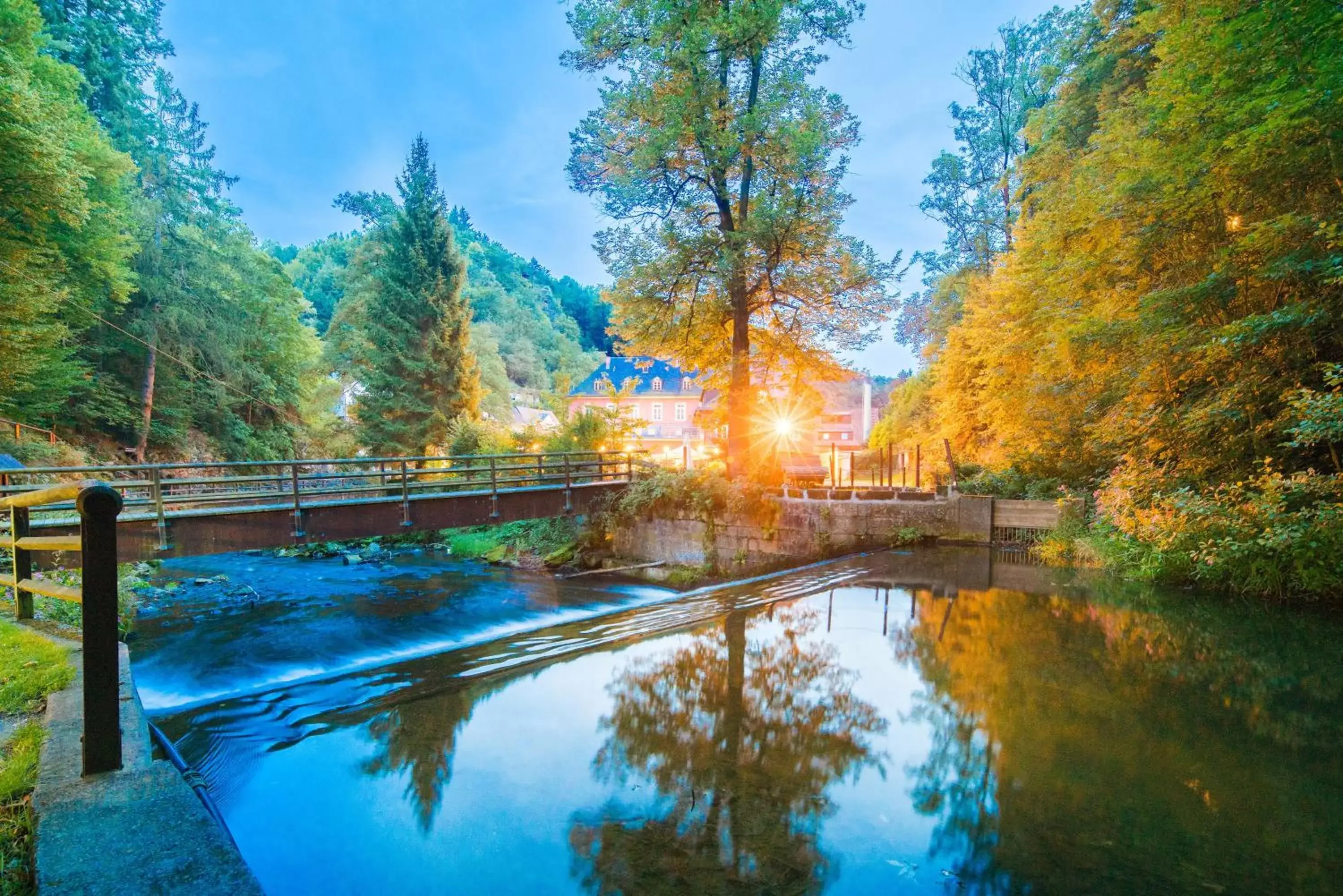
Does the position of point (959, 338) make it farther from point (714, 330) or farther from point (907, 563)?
point (907, 563)

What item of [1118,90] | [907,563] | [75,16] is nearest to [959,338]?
[1118,90]

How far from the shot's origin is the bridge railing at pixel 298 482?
8.07 metres

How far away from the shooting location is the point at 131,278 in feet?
62.8

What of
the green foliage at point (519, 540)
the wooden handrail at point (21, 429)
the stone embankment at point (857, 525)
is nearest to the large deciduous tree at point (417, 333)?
the green foliage at point (519, 540)

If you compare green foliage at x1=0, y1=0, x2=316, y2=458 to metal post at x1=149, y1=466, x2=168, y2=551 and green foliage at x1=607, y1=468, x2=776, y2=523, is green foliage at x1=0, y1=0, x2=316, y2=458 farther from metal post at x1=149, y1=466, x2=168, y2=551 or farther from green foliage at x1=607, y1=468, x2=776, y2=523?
green foliage at x1=607, y1=468, x2=776, y2=523

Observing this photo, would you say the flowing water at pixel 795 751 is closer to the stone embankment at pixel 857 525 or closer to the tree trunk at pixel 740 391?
the stone embankment at pixel 857 525

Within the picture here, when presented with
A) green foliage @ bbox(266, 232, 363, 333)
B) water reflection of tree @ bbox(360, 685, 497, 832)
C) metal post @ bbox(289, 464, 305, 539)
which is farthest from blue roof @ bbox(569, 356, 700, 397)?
water reflection of tree @ bbox(360, 685, 497, 832)

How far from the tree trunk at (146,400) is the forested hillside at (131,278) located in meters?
0.07

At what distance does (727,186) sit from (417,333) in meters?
13.3

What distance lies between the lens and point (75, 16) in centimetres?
2030

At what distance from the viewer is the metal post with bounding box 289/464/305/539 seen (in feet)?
30.5

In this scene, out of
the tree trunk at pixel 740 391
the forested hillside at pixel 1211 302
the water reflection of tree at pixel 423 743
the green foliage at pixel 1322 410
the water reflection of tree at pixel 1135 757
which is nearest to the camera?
the water reflection of tree at pixel 1135 757

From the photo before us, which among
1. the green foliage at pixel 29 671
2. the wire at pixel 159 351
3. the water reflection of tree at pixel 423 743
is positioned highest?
the wire at pixel 159 351

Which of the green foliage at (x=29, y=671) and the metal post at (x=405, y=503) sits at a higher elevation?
the metal post at (x=405, y=503)
